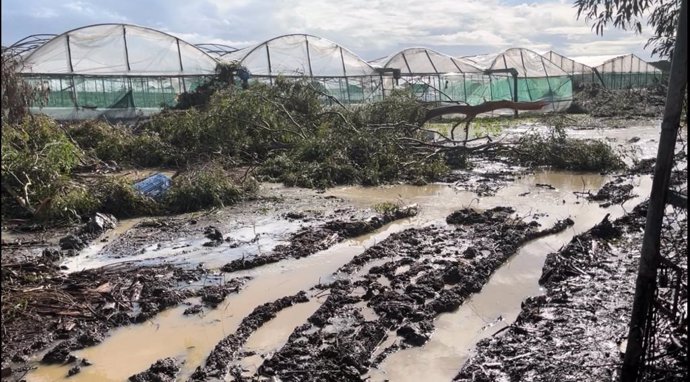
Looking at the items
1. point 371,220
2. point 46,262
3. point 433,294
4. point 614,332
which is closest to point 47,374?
point 46,262

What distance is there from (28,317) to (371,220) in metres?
5.61

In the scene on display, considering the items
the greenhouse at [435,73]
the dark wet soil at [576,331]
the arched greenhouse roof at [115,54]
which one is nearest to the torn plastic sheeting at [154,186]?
the dark wet soil at [576,331]

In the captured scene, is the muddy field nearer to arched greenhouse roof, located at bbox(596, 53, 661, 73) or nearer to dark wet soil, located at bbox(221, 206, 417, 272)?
dark wet soil, located at bbox(221, 206, 417, 272)

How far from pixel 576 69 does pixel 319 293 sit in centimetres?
4132

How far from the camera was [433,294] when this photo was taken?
23.3ft

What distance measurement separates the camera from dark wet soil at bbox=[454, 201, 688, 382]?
15.6 feet

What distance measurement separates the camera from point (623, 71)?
1829 inches

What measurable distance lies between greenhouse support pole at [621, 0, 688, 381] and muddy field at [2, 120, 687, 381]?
0.93 meters

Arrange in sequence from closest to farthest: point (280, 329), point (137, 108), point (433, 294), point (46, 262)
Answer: point (280, 329)
point (433, 294)
point (46, 262)
point (137, 108)

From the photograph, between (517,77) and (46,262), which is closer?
(46,262)

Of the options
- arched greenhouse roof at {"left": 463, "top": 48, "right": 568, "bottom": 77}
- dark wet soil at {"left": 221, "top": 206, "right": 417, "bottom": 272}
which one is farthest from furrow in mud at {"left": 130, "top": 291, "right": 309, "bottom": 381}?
arched greenhouse roof at {"left": 463, "top": 48, "right": 568, "bottom": 77}

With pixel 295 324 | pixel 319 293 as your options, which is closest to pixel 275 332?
pixel 295 324

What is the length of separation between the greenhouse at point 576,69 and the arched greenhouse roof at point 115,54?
26840mm

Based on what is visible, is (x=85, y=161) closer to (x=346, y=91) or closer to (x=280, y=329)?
(x=280, y=329)
